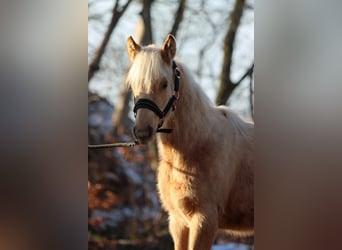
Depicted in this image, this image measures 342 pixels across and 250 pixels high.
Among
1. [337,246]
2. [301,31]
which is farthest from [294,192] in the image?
[301,31]

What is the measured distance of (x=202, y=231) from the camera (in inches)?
96.1

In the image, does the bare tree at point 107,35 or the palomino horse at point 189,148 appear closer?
the palomino horse at point 189,148

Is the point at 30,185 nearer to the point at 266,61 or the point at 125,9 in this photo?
the point at 125,9

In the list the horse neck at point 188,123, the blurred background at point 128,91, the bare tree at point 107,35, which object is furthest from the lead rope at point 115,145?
the bare tree at point 107,35

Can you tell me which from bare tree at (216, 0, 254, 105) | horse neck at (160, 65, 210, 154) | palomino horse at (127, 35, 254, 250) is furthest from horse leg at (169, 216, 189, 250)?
bare tree at (216, 0, 254, 105)

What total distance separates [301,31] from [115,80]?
3.47ft

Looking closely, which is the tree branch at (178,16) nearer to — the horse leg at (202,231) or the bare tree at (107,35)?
the bare tree at (107,35)

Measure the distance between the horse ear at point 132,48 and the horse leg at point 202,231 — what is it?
909 millimetres

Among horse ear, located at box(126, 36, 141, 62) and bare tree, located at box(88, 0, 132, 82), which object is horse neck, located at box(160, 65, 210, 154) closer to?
horse ear, located at box(126, 36, 141, 62)

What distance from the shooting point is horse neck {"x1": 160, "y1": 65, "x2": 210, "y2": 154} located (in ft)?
8.14

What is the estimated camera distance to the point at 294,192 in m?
2.59

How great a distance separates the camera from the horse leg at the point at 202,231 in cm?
243

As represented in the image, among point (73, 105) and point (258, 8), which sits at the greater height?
point (258, 8)

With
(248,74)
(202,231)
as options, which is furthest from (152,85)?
(202,231)
